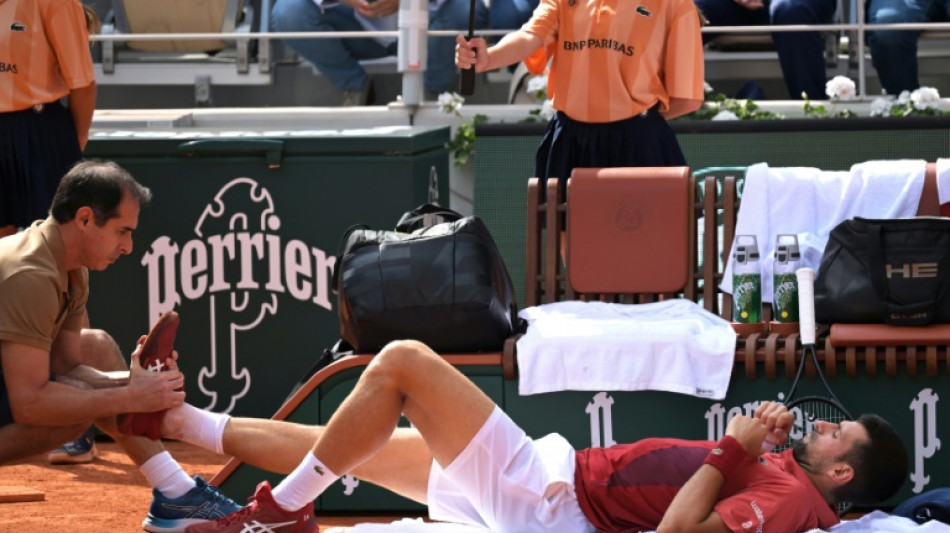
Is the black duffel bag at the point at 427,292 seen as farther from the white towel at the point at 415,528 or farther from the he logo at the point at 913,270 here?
the he logo at the point at 913,270

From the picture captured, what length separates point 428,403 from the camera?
4.60 m

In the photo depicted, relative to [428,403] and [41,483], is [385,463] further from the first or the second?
[41,483]

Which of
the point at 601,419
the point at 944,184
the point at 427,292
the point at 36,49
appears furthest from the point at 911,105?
the point at 36,49

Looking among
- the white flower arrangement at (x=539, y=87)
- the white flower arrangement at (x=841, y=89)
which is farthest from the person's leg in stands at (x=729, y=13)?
the white flower arrangement at (x=539, y=87)

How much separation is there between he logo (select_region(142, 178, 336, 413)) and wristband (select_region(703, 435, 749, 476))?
2717 mm

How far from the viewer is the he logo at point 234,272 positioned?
6.93 m

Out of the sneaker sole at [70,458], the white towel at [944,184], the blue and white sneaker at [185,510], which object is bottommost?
the sneaker sole at [70,458]

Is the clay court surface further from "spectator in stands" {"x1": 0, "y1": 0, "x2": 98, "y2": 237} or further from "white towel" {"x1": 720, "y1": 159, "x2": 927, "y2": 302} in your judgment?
"white towel" {"x1": 720, "y1": 159, "x2": 927, "y2": 302}

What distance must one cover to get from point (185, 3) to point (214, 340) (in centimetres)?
348

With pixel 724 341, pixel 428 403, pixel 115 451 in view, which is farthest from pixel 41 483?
pixel 724 341

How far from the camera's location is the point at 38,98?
22.1 feet

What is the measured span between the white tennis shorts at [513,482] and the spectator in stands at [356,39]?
15.7ft

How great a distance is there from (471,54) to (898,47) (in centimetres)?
328

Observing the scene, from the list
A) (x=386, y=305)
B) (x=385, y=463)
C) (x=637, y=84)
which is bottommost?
(x=385, y=463)
